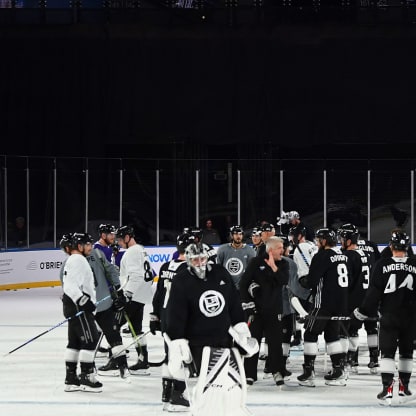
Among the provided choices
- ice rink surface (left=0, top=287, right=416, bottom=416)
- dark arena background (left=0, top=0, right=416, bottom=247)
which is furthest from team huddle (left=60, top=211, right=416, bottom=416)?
dark arena background (left=0, top=0, right=416, bottom=247)

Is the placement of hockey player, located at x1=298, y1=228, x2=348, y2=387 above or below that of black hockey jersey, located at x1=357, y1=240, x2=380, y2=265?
below

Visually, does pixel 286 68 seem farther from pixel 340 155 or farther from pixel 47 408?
pixel 47 408

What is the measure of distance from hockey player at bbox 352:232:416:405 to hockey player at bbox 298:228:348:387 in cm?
80

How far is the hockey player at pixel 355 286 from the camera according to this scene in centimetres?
916

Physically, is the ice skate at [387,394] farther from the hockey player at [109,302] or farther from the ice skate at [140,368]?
the ice skate at [140,368]

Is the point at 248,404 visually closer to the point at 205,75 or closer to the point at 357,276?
the point at 357,276

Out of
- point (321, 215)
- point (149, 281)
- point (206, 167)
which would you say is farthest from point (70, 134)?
point (149, 281)

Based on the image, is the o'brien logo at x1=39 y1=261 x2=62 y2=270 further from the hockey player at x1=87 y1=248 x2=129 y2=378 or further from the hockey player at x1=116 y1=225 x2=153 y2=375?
A: the hockey player at x1=87 y1=248 x2=129 y2=378

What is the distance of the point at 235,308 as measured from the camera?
604cm

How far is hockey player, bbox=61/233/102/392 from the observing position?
26.5ft

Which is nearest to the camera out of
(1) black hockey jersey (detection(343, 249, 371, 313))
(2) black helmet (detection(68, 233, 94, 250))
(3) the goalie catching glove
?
(3) the goalie catching glove

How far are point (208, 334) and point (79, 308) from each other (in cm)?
242

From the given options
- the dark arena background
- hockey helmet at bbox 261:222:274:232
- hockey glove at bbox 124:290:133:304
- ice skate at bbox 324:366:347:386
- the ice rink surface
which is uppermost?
the dark arena background

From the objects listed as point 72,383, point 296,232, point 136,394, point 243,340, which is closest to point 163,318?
point 136,394
